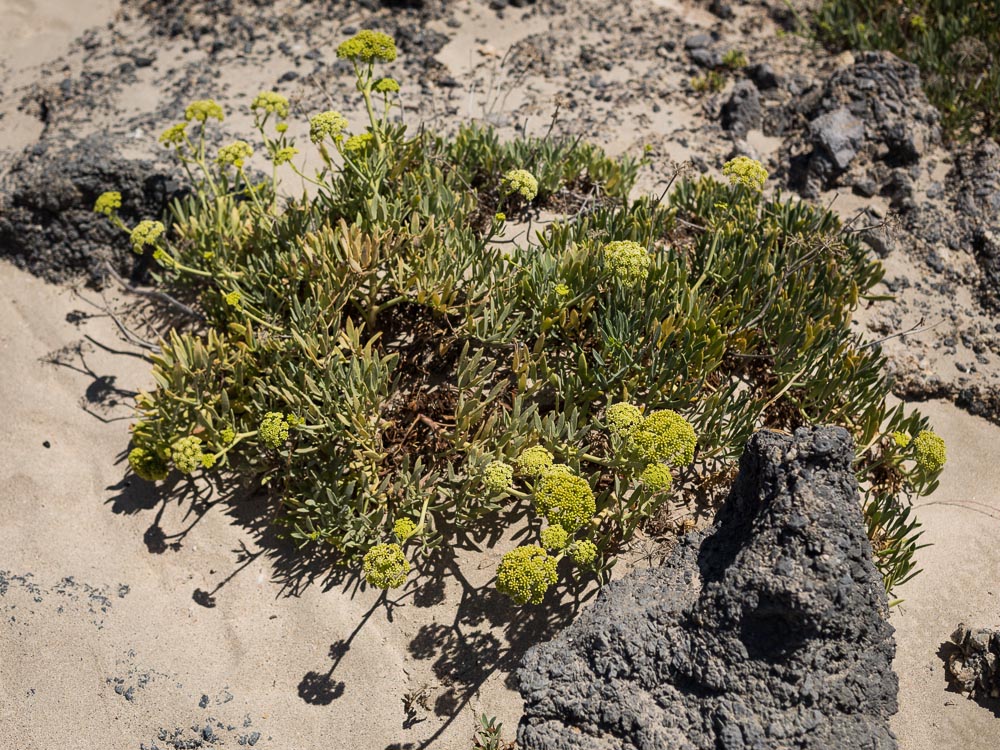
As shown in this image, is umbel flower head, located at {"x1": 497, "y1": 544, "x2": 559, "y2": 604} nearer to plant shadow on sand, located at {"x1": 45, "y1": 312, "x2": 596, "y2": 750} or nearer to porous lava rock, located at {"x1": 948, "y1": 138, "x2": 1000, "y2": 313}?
plant shadow on sand, located at {"x1": 45, "y1": 312, "x2": 596, "y2": 750}

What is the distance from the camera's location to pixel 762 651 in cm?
354

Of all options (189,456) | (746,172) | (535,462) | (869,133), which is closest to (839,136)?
(869,133)

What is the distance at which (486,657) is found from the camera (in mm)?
4301

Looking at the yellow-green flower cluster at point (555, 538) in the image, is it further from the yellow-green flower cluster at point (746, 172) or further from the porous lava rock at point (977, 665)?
the yellow-green flower cluster at point (746, 172)

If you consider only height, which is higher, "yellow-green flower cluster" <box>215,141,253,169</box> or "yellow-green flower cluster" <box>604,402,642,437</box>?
"yellow-green flower cluster" <box>215,141,253,169</box>

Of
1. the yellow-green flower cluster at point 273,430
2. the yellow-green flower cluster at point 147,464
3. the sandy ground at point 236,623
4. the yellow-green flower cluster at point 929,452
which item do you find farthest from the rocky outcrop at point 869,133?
the yellow-green flower cluster at point 147,464

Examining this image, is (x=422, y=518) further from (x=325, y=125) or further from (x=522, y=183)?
(x=325, y=125)

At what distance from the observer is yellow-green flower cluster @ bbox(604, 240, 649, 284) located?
446 centimetres

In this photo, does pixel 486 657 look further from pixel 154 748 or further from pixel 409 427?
pixel 154 748

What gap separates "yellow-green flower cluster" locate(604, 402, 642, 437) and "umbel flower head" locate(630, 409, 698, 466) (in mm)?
69

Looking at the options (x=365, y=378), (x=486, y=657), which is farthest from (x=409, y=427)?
(x=486, y=657)

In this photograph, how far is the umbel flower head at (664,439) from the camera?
3861 mm

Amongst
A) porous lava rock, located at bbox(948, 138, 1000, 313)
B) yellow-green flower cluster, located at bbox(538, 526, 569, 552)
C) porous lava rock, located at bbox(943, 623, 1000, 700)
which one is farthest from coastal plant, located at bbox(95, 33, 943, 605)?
porous lava rock, located at bbox(948, 138, 1000, 313)

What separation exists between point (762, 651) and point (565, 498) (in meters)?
1.06
